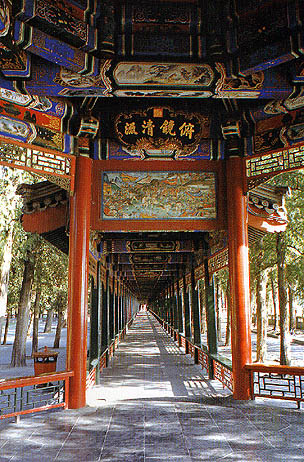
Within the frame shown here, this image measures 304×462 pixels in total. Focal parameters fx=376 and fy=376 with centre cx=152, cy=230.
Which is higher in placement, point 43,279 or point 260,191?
point 260,191

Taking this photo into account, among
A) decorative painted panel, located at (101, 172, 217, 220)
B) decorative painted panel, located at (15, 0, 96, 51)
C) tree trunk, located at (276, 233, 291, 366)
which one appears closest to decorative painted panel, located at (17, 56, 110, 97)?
decorative painted panel, located at (15, 0, 96, 51)

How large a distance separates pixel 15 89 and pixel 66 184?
179cm

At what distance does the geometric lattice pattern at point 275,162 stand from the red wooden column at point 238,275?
0.65 feet

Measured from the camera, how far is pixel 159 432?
16.5 feet

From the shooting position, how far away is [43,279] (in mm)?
17438

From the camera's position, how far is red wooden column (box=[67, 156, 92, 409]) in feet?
20.9

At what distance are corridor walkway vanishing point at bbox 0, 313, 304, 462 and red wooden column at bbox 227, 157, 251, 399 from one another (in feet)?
2.19

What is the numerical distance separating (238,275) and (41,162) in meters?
4.08

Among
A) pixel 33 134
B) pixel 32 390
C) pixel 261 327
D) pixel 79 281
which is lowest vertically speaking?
pixel 32 390

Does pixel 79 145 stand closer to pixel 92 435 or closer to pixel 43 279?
pixel 92 435

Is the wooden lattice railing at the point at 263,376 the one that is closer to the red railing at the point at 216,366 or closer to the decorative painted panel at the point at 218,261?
the red railing at the point at 216,366

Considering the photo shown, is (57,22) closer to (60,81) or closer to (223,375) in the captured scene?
(60,81)

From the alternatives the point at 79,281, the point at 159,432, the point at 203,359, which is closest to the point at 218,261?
the point at 79,281

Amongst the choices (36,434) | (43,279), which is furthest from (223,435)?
(43,279)
